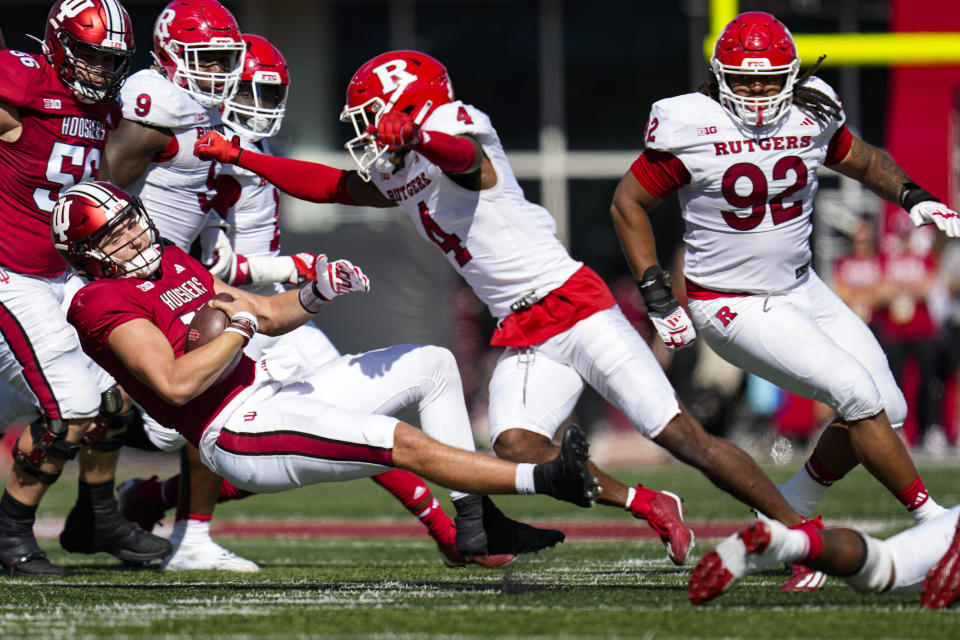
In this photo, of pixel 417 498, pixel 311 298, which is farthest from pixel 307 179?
pixel 417 498

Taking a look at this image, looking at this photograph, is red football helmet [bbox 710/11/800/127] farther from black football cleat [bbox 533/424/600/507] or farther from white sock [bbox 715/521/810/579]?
white sock [bbox 715/521/810/579]

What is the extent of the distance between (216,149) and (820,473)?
2.50 meters

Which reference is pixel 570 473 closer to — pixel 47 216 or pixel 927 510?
pixel 927 510

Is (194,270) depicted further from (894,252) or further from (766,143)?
(894,252)

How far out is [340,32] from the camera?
15469 millimetres

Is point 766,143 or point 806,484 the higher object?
point 766,143

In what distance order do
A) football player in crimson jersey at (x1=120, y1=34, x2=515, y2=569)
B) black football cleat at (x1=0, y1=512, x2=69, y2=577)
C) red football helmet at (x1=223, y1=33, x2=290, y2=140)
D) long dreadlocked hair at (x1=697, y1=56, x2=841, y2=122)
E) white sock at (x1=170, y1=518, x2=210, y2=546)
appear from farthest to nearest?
red football helmet at (x1=223, y1=33, x2=290, y2=140)
football player in crimson jersey at (x1=120, y1=34, x2=515, y2=569)
white sock at (x1=170, y1=518, x2=210, y2=546)
black football cleat at (x1=0, y1=512, x2=69, y2=577)
long dreadlocked hair at (x1=697, y1=56, x2=841, y2=122)

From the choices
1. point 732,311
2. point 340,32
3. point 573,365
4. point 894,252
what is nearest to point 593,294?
point 573,365

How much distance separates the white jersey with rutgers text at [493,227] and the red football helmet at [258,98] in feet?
4.11

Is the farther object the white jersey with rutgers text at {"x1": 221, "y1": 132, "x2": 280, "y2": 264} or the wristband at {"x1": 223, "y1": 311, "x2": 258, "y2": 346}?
the white jersey with rutgers text at {"x1": 221, "y1": 132, "x2": 280, "y2": 264}

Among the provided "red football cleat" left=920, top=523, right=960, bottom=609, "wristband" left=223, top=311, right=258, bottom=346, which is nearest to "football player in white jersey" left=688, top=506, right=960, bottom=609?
"red football cleat" left=920, top=523, right=960, bottom=609

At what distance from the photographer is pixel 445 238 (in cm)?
474

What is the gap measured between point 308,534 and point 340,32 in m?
9.47

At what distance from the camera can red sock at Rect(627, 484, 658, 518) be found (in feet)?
14.5
